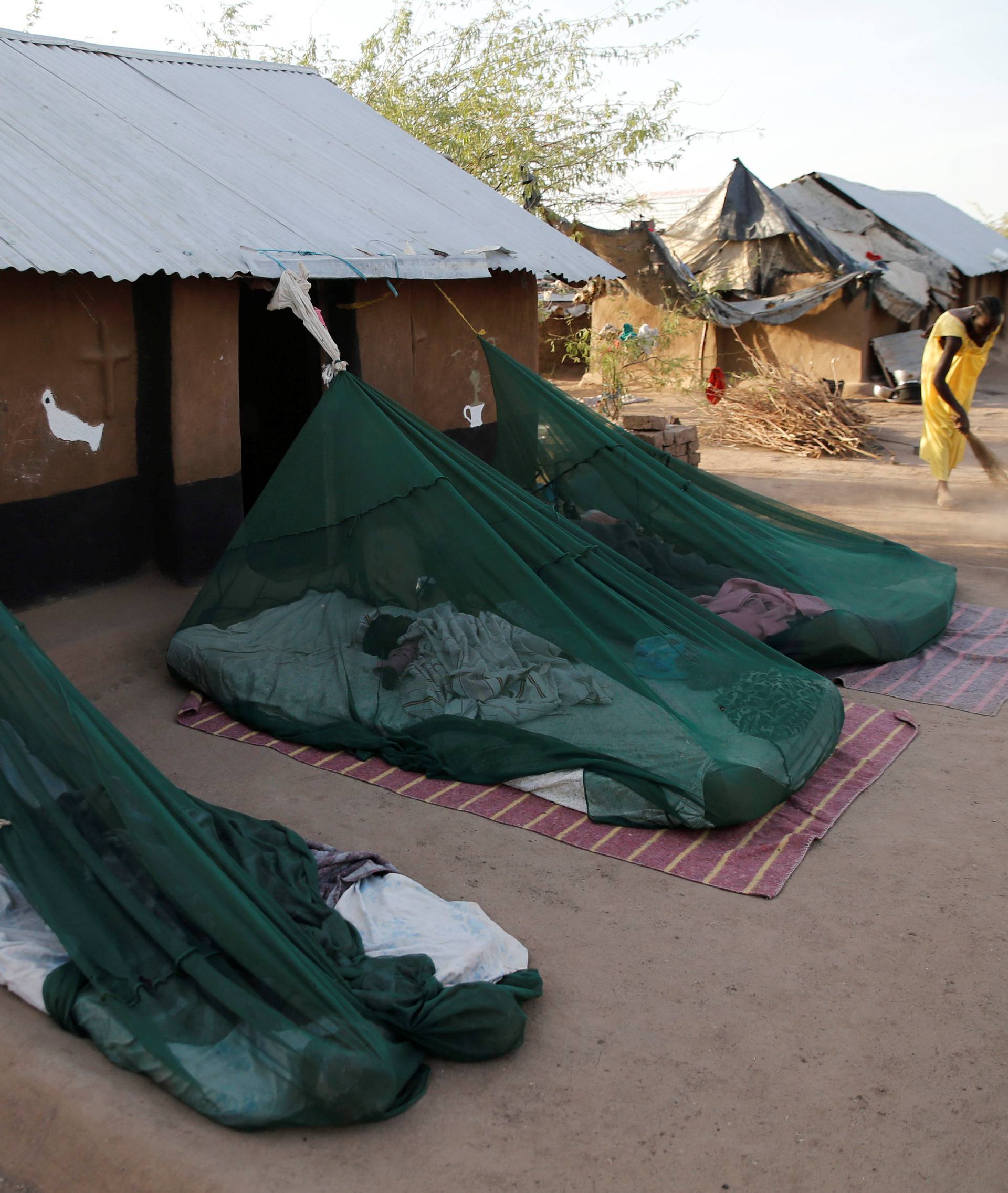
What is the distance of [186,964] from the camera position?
7.39 ft

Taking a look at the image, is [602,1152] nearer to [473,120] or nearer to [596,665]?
[596,665]

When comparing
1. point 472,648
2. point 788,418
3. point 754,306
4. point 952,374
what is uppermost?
point 754,306

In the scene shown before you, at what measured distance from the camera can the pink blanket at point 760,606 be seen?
464cm

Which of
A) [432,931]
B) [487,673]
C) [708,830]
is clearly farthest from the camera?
[487,673]

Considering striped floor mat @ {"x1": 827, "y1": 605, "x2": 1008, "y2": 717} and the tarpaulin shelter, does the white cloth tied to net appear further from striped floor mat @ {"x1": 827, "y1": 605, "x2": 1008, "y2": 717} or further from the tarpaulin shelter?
the tarpaulin shelter

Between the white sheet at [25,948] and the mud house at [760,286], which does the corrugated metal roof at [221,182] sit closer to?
the white sheet at [25,948]

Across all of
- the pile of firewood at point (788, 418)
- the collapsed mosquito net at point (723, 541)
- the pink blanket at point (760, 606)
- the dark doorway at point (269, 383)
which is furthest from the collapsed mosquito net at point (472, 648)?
the pile of firewood at point (788, 418)

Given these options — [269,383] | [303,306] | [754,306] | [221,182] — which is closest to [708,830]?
[303,306]

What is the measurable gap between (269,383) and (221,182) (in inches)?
64.3

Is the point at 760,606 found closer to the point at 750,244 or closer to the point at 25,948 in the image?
the point at 25,948

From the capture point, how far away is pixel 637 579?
4.14 m

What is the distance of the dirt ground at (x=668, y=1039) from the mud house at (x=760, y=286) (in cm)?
976

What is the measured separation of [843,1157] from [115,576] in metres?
3.99

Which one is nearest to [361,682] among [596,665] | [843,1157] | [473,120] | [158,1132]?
[596,665]
